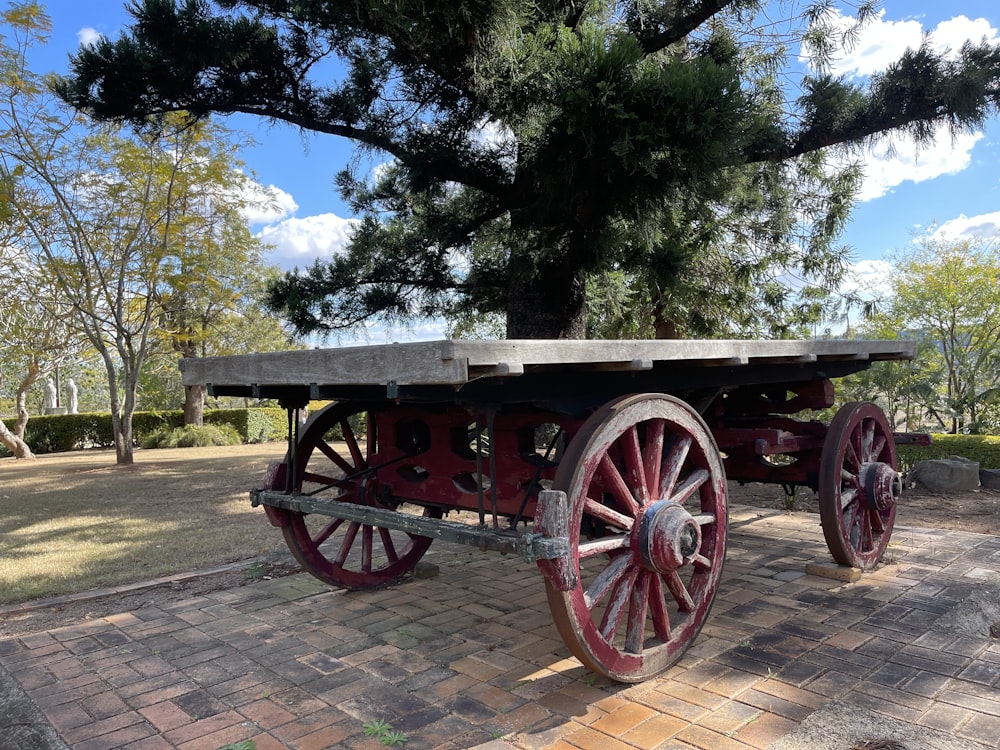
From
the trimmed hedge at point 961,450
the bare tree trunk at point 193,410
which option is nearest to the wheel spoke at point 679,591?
the trimmed hedge at point 961,450

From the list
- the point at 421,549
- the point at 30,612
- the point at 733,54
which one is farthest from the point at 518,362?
the point at 733,54

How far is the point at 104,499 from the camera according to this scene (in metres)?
9.22

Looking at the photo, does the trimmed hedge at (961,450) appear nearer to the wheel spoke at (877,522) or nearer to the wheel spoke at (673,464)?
the wheel spoke at (877,522)

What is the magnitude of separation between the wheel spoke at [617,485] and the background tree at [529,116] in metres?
2.59

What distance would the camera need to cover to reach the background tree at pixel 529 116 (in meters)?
4.77

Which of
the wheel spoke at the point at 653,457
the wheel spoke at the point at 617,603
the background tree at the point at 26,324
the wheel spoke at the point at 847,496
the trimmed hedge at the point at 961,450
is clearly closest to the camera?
the wheel spoke at the point at 617,603

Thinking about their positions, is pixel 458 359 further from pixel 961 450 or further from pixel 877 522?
pixel 961 450

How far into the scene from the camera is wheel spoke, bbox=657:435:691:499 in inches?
116

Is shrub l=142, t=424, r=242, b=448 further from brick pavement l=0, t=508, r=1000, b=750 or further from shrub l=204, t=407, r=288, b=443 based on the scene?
brick pavement l=0, t=508, r=1000, b=750

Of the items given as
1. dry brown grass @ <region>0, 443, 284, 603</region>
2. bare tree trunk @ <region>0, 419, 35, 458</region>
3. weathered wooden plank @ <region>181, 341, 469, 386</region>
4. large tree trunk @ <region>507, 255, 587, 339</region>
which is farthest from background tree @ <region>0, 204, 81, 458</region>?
weathered wooden plank @ <region>181, 341, 469, 386</region>

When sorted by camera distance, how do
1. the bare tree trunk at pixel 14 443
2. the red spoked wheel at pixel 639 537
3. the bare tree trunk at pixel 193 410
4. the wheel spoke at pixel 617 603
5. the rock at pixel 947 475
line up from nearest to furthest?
the red spoked wheel at pixel 639 537, the wheel spoke at pixel 617 603, the rock at pixel 947 475, the bare tree trunk at pixel 14 443, the bare tree trunk at pixel 193 410

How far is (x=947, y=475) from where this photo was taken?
308 inches

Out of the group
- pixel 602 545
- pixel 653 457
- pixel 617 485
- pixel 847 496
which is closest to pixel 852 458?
pixel 847 496

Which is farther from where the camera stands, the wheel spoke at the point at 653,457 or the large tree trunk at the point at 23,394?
the large tree trunk at the point at 23,394
